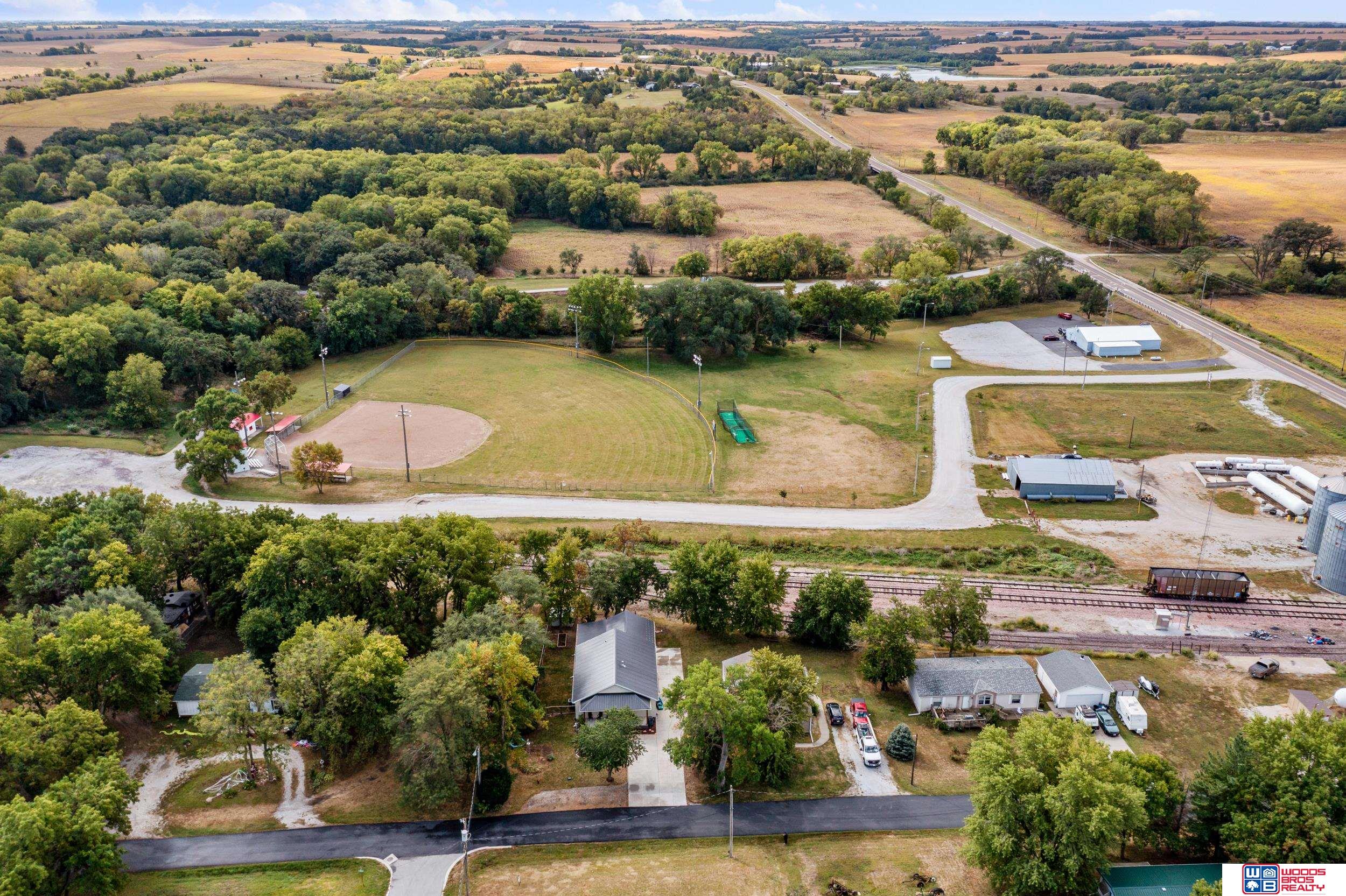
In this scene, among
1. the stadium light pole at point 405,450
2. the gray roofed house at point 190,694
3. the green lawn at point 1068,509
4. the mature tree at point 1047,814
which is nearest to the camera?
the mature tree at point 1047,814

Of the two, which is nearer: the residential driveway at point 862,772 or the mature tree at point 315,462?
the residential driveway at point 862,772

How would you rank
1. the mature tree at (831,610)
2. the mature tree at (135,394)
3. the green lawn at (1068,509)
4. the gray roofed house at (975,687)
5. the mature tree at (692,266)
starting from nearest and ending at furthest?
the gray roofed house at (975,687)
the mature tree at (831,610)
the green lawn at (1068,509)
the mature tree at (135,394)
the mature tree at (692,266)

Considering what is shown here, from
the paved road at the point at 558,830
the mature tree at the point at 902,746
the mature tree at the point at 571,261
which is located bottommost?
the paved road at the point at 558,830

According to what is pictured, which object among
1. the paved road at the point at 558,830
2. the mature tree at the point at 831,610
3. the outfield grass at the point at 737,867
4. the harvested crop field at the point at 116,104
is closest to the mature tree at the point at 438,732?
the paved road at the point at 558,830

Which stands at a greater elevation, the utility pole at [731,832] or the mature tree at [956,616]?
the mature tree at [956,616]

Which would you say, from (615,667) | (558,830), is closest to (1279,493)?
(615,667)

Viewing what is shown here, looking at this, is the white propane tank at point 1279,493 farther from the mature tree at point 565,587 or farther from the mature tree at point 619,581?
the mature tree at point 565,587
